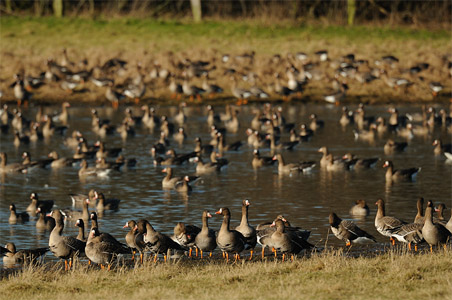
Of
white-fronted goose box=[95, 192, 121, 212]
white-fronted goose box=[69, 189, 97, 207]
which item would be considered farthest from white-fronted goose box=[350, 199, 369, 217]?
white-fronted goose box=[69, 189, 97, 207]

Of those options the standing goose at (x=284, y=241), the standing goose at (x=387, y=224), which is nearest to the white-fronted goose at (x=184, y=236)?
the standing goose at (x=284, y=241)

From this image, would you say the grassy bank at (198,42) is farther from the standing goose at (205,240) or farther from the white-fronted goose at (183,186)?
the standing goose at (205,240)

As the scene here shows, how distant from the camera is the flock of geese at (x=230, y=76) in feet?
205

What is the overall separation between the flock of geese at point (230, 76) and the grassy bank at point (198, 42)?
0.36 meters

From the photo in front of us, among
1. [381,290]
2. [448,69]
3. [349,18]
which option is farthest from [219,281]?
[349,18]

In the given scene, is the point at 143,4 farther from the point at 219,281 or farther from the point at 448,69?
the point at 219,281

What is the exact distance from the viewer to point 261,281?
61.6ft

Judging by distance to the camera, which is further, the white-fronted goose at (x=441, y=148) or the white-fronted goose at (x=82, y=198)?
the white-fronted goose at (x=441, y=148)

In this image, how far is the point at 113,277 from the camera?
64.8 ft

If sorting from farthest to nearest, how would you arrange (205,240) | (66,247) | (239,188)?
(239,188) < (205,240) < (66,247)

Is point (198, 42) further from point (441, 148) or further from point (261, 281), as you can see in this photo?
point (261, 281)

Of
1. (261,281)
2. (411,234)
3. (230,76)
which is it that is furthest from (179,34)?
(261,281)

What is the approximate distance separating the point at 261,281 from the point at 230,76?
4864 cm

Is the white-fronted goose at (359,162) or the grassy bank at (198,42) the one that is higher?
the grassy bank at (198,42)
